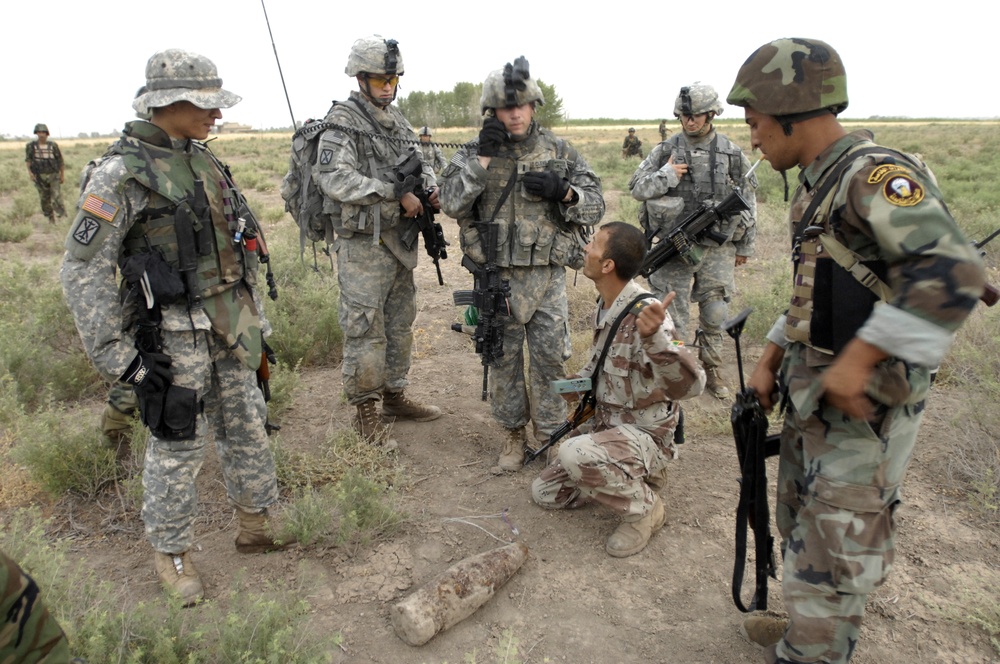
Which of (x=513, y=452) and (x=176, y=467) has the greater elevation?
(x=176, y=467)

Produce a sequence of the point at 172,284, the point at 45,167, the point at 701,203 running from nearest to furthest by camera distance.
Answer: the point at 172,284 < the point at 701,203 < the point at 45,167

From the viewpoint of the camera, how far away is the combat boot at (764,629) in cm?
279

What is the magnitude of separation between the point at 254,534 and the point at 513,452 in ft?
5.56

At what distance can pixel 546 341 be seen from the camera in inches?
169

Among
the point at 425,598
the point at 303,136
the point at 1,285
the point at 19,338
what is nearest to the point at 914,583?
the point at 425,598

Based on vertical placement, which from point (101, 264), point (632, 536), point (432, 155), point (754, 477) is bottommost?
point (632, 536)

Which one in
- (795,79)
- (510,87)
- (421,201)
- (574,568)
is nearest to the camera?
(795,79)

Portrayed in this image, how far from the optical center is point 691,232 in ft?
16.9

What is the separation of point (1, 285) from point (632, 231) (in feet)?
21.9

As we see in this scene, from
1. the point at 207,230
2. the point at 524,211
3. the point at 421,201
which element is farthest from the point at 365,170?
the point at 207,230

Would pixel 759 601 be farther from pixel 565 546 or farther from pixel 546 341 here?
pixel 546 341

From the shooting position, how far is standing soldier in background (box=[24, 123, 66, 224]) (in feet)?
42.5

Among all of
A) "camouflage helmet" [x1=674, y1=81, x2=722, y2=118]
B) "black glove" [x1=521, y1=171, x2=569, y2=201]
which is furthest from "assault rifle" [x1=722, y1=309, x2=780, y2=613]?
"camouflage helmet" [x1=674, y1=81, x2=722, y2=118]

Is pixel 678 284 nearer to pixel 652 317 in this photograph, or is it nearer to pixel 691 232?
pixel 691 232
